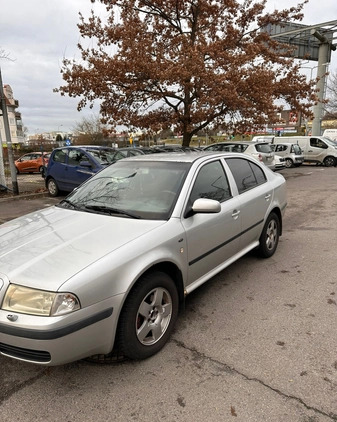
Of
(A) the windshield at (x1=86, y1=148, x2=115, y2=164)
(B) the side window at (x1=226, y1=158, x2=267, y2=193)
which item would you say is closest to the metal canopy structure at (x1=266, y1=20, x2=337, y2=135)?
Answer: (A) the windshield at (x1=86, y1=148, x2=115, y2=164)

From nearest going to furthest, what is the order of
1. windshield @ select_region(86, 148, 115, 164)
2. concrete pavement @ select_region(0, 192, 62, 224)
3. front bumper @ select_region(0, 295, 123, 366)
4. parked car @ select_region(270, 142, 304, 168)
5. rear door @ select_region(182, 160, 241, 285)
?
front bumper @ select_region(0, 295, 123, 366), rear door @ select_region(182, 160, 241, 285), concrete pavement @ select_region(0, 192, 62, 224), windshield @ select_region(86, 148, 115, 164), parked car @ select_region(270, 142, 304, 168)

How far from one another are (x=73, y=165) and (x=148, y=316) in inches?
321

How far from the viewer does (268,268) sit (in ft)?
13.9

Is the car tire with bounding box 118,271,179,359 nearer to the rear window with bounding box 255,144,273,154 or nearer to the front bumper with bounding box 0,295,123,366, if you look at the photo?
the front bumper with bounding box 0,295,123,366

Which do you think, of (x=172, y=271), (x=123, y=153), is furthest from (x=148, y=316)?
(x=123, y=153)

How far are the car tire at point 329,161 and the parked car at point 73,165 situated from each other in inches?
584

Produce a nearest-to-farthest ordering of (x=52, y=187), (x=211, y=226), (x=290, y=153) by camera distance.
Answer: (x=211, y=226) → (x=52, y=187) → (x=290, y=153)

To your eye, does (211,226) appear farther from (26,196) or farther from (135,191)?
(26,196)

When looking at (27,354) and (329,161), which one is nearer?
(27,354)

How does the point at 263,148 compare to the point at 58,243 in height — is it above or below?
below

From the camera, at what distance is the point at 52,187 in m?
10.7

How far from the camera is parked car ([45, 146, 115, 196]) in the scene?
31.1 ft

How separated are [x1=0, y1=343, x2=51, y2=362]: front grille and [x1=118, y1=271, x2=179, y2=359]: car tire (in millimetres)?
519

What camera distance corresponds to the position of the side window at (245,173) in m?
3.88
